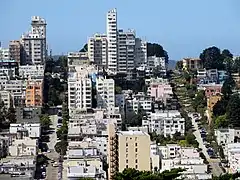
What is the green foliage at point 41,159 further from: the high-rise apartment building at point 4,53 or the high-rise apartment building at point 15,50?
the high-rise apartment building at point 4,53

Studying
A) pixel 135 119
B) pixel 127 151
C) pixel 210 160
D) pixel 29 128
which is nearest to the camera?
pixel 127 151

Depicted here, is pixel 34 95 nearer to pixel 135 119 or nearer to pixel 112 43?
pixel 135 119

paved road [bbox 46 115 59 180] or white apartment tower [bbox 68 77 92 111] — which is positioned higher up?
white apartment tower [bbox 68 77 92 111]

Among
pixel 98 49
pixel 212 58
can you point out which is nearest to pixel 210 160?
pixel 98 49

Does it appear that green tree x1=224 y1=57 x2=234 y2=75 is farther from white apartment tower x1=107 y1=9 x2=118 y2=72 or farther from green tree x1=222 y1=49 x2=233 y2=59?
white apartment tower x1=107 y1=9 x2=118 y2=72

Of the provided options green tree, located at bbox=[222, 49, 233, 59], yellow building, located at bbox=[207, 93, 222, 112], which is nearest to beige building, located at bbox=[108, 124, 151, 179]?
yellow building, located at bbox=[207, 93, 222, 112]

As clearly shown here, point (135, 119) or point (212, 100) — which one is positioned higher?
point (212, 100)
